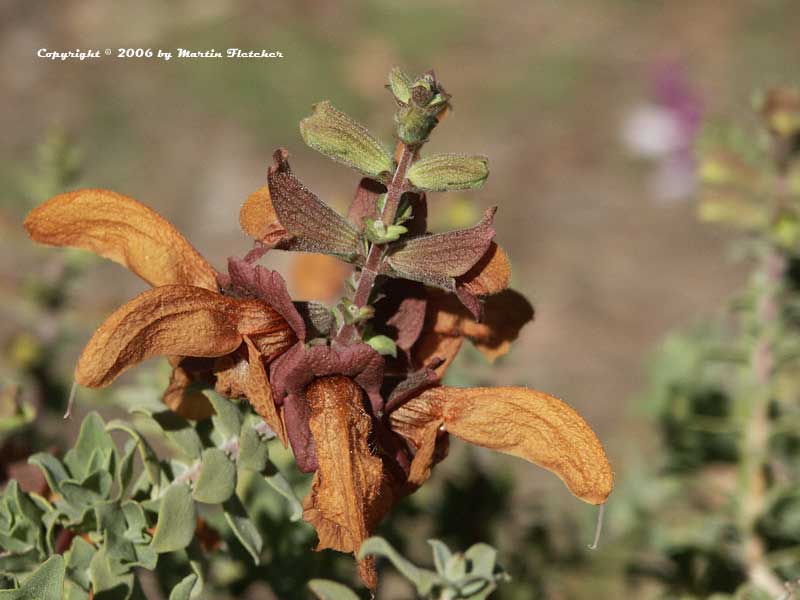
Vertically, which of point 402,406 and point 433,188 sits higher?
point 433,188

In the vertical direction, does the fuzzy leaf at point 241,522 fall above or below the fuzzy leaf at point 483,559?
below

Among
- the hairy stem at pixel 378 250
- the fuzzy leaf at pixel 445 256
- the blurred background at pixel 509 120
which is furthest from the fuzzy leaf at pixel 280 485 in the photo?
the blurred background at pixel 509 120

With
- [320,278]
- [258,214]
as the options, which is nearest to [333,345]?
[258,214]

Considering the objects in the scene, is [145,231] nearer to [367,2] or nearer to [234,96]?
[234,96]

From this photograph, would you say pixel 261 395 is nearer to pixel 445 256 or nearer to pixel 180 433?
pixel 180 433

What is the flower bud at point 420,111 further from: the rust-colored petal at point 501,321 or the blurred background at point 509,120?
the blurred background at point 509,120

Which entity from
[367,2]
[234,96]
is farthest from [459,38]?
[234,96]

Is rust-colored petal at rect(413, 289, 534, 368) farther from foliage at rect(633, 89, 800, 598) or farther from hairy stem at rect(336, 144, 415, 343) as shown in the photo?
foliage at rect(633, 89, 800, 598)
